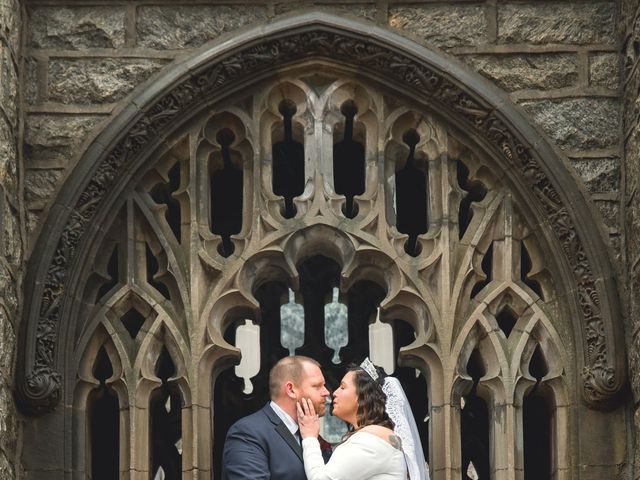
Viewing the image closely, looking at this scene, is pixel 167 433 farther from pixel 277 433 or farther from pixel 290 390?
pixel 277 433

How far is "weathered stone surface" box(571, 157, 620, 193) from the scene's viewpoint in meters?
16.6

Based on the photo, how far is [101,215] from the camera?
656 inches

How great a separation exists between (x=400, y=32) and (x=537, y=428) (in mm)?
2793

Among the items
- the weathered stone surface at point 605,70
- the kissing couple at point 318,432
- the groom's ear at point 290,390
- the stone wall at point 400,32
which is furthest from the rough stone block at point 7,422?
the weathered stone surface at point 605,70

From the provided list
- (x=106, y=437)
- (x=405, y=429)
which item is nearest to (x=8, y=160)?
(x=106, y=437)

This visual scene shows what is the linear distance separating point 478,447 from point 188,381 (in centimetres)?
305

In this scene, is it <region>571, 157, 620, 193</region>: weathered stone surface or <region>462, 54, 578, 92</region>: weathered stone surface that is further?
<region>462, 54, 578, 92</region>: weathered stone surface

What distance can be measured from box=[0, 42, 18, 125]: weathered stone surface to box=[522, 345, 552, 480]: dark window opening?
11.8ft

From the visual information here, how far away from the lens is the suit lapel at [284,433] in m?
15.6

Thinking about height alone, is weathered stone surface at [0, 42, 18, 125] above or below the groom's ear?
above

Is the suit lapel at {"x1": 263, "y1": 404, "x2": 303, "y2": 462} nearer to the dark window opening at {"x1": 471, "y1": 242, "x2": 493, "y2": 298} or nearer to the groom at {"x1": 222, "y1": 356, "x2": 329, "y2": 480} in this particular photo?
the groom at {"x1": 222, "y1": 356, "x2": 329, "y2": 480}

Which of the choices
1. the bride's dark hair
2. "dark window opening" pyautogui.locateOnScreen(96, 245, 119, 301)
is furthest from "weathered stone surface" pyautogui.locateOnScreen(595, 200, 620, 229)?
"dark window opening" pyautogui.locateOnScreen(96, 245, 119, 301)

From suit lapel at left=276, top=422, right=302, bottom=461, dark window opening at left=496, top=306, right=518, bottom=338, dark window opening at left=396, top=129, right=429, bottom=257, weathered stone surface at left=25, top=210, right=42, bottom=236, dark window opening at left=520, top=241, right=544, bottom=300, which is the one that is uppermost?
dark window opening at left=396, top=129, right=429, bottom=257

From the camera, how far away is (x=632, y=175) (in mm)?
16266
